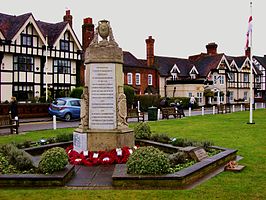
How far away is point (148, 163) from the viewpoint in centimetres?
768

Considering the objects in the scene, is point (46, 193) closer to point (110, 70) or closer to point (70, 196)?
point (70, 196)

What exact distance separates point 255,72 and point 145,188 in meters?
76.2

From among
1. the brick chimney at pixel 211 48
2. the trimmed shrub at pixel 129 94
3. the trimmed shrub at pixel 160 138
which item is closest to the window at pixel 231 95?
the brick chimney at pixel 211 48

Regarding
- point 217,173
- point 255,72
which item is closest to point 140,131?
point 217,173

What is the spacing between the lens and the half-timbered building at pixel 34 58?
36.2 m

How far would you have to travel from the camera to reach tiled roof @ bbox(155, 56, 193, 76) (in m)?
59.9

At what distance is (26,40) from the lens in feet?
124

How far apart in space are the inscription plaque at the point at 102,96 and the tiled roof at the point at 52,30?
31.0 meters

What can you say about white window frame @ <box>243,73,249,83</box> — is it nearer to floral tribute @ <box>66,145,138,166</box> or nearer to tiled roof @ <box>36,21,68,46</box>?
tiled roof @ <box>36,21,68,46</box>

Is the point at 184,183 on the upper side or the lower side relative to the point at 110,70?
lower

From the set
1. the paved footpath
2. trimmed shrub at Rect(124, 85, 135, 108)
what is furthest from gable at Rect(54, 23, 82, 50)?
the paved footpath

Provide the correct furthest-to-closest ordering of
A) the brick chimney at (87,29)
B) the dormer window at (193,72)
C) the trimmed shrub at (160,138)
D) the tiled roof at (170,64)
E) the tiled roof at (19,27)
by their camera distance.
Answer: the dormer window at (193,72) < the tiled roof at (170,64) < the brick chimney at (87,29) < the tiled roof at (19,27) < the trimmed shrub at (160,138)

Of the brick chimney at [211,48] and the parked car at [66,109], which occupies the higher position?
the brick chimney at [211,48]

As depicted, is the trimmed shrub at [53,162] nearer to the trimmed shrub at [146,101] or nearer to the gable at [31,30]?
the gable at [31,30]
